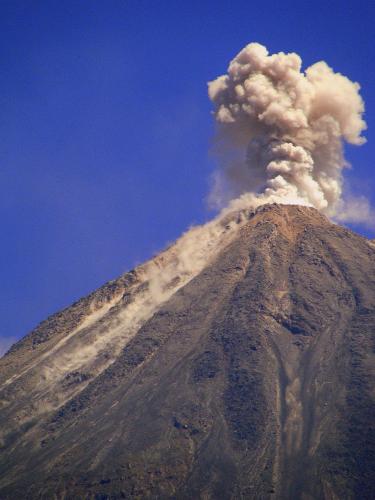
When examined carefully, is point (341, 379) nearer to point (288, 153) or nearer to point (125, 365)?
point (125, 365)

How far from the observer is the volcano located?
3526 inches

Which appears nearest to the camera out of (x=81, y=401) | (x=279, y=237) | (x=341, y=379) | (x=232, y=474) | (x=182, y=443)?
(x=232, y=474)

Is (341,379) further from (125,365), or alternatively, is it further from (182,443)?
(125,365)

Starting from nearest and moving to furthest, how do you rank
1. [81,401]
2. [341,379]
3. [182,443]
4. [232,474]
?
[232,474] < [182,443] < [341,379] < [81,401]

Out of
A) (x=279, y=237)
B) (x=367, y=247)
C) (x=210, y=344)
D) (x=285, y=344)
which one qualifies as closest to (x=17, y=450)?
(x=210, y=344)

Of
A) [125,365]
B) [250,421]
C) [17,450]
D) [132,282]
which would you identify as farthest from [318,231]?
[17,450]

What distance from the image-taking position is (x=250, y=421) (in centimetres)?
9719

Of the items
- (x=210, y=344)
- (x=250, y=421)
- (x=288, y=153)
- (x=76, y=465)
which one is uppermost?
(x=288, y=153)

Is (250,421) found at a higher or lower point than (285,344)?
lower

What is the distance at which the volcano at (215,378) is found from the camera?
89562mm

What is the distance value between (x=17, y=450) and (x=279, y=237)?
51282mm

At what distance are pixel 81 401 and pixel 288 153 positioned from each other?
170 feet

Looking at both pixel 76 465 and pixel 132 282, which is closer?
pixel 76 465

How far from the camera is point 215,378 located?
106m
